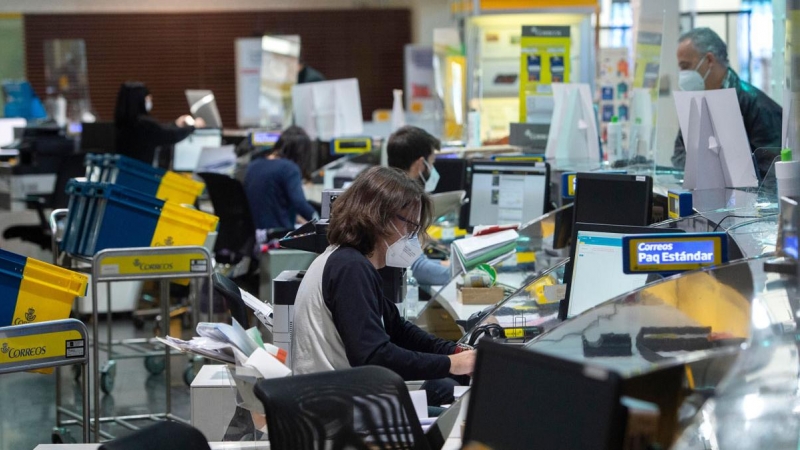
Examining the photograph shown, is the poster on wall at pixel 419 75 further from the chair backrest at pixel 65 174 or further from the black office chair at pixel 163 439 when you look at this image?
the black office chair at pixel 163 439

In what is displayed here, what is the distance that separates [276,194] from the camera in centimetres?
683

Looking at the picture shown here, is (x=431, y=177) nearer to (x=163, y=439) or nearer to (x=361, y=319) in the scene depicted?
(x=361, y=319)

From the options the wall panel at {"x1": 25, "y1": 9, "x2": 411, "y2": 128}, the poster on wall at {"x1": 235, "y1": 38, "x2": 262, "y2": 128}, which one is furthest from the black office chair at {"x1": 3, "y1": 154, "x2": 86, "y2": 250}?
the wall panel at {"x1": 25, "y1": 9, "x2": 411, "y2": 128}

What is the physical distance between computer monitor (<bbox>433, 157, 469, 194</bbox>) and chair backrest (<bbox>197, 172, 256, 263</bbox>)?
1.25 meters

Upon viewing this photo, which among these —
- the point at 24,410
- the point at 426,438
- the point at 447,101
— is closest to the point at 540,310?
the point at 426,438

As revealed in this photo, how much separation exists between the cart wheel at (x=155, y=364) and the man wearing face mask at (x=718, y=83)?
3.24 meters

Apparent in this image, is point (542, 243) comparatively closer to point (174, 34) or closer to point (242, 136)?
point (242, 136)

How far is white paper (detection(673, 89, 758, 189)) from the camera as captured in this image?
399cm

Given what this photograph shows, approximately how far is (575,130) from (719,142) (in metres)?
2.19

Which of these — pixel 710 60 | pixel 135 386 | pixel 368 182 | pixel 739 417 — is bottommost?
pixel 135 386

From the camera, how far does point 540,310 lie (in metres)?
3.39

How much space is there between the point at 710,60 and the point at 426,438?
3470 mm

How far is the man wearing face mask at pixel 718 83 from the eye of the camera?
4617mm

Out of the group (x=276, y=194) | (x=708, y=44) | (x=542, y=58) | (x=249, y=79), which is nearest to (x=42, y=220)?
(x=276, y=194)
